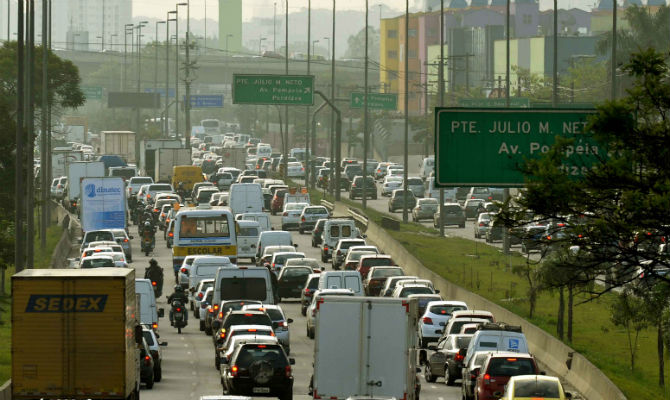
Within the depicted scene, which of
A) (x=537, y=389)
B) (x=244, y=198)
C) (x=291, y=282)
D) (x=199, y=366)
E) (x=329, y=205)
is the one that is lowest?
(x=199, y=366)

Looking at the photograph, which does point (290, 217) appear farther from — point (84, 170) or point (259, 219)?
point (84, 170)

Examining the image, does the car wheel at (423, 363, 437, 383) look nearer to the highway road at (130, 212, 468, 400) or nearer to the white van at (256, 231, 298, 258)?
the highway road at (130, 212, 468, 400)

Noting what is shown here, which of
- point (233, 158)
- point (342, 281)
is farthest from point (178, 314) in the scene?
point (233, 158)

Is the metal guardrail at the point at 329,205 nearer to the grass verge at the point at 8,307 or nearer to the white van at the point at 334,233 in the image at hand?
the grass verge at the point at 8,307

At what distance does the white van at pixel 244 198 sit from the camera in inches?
A: 3041

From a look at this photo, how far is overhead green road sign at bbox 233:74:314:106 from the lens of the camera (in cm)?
8925

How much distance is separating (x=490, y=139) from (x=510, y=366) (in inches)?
165

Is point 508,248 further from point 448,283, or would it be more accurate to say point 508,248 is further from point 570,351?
point 570,351

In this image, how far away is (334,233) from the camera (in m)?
65.4

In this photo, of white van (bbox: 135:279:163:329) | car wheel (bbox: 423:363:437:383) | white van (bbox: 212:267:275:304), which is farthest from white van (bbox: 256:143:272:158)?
car wheel (bbox: 423:363:437:383)

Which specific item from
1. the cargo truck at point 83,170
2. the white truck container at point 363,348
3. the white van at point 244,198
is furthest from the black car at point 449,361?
the cargo truck at point 83,170

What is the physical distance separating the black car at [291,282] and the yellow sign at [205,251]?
3.22m

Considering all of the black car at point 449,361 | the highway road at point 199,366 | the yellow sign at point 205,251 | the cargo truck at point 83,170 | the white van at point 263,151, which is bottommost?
the highway road at point 199,366

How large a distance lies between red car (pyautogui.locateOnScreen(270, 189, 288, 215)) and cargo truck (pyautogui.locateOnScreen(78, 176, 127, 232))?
20126 millimetres
